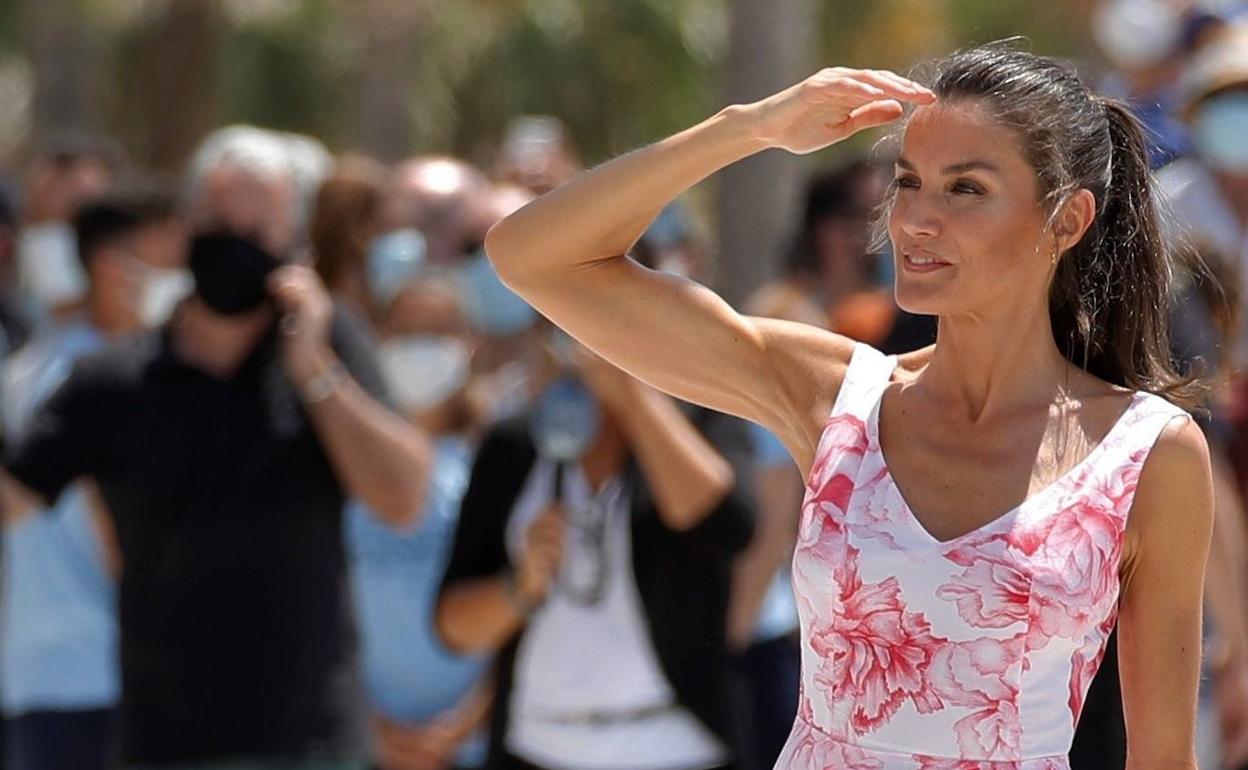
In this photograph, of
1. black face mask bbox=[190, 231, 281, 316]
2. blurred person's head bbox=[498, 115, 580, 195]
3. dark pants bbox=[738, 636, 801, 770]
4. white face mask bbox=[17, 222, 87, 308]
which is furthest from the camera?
white face mask bbox=[17, 222, 87, 308]

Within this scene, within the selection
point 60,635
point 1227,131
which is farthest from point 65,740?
point 1227,131

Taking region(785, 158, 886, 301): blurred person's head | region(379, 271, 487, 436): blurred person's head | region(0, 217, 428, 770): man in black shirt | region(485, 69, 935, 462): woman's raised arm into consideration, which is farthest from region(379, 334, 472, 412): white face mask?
region(485, 69, 935, 462): woman's raised arm

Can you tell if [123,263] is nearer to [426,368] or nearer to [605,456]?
[426,368]

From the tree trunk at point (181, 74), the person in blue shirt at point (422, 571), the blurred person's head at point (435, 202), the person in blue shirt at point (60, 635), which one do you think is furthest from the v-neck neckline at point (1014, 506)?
the tree trunk at point (181, 74)

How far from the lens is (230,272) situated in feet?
16.9

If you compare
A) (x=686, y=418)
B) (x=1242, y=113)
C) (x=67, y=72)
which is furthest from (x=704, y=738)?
(x=67, y=72)

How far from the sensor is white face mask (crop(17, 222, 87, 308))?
7.61 meters

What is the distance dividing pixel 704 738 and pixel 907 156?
198cm

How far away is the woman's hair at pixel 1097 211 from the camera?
310 centimetres

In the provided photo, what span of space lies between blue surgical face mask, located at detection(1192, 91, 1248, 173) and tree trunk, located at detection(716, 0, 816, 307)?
3.95m

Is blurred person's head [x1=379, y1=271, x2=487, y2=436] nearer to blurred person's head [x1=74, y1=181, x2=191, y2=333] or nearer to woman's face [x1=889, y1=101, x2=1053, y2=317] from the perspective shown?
blurred person's head [x1=74, y1=181, x2=191, y2=333]

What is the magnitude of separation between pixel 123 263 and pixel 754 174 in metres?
3.92

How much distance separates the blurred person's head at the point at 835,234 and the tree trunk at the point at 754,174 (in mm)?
2984

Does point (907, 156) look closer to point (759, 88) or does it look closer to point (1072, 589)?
point (1072, 589)
